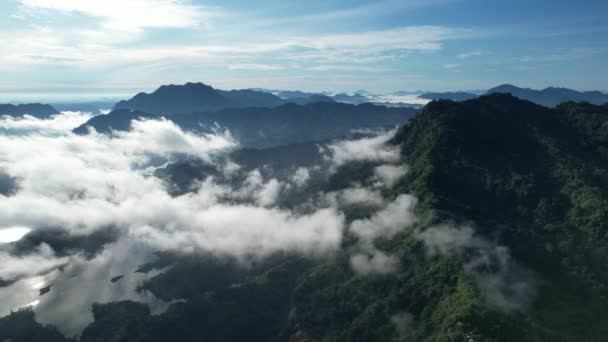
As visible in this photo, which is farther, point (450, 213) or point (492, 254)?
point (450, 213)

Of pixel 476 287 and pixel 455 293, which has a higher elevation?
pixel 476 287

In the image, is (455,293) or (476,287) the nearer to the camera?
(476,287)

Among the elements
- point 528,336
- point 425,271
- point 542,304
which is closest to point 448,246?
point 425,271

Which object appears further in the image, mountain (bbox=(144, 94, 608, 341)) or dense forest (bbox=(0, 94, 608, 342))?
dense forest (bbox=(0, 94, 608, 342))

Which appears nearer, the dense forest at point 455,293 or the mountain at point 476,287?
the mountain at point 476,287

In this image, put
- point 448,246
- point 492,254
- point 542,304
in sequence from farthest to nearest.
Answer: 1. point 448,246
2. point 492,254
3. point 542,304

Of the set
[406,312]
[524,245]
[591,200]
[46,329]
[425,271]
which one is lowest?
[46,329]

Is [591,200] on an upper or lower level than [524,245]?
upper

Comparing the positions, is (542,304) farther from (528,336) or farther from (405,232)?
(405,232)

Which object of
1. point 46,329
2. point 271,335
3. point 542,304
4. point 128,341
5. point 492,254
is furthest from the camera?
point 46,329
